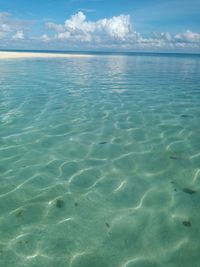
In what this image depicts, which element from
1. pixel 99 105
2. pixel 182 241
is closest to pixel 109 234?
pixel 182 241

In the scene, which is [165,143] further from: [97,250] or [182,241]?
[97,250]

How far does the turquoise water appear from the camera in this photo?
3480mm

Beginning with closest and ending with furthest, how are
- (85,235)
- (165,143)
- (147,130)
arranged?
(85,235)
(165,143)
(147,130)

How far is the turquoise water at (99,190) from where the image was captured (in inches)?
137

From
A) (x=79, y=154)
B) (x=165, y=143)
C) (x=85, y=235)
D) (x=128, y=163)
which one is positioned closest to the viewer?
(x=85, y=235)

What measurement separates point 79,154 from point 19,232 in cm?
273

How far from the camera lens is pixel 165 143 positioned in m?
6.93

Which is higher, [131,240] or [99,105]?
[131,240]

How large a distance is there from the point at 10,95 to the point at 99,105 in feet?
15.4

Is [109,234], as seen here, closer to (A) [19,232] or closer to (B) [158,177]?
(A) [19,232]

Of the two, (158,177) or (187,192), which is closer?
(187,192)

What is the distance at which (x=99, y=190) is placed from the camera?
4840 millimetres

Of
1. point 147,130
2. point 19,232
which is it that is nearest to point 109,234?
point 19,232

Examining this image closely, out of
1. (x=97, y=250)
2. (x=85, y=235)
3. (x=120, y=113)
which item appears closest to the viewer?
→ (x=97, y=250)
